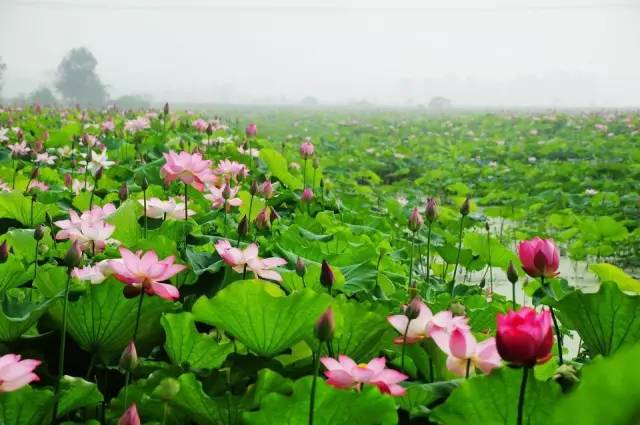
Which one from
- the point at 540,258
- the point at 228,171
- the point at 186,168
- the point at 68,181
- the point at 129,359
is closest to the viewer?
the point at 129,359

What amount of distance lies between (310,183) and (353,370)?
2354 millimetres

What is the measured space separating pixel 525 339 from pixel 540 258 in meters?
0.37

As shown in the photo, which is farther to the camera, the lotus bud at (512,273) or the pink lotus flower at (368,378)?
the lotus bud at (512,273)

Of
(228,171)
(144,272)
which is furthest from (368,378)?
(228,171)

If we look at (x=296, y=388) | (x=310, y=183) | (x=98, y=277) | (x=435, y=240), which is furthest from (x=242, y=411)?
(x=310, y=183)

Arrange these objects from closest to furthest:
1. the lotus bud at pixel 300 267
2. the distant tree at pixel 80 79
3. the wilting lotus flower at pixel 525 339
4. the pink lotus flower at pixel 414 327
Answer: the wilting lotus flower at pixel 525 339 < the pink lotus flower at pixel 414 327 < the lotus bud at pixel 300 267 < the distant tree at pixel 80 79

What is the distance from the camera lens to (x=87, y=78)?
48.0 metres

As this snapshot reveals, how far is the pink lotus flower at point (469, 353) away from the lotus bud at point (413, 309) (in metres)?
0.07

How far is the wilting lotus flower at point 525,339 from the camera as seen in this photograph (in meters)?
0.55

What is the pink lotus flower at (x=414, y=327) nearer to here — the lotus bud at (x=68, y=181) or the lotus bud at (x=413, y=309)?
the lotus bud at (x=413, y=309)

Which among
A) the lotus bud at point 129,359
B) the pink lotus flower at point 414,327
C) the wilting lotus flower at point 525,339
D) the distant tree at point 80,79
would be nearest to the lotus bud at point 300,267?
the pink lotus flower at point 414,327

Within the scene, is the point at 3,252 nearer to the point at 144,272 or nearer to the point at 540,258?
the point at 144,272

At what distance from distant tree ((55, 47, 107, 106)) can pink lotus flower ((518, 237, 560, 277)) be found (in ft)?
161

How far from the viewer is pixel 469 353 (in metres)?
0.68
